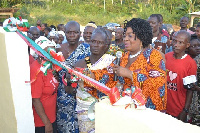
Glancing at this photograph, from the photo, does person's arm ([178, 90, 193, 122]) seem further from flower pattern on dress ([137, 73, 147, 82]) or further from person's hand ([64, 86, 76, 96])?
person's hand ([64, 86, 76, 96])

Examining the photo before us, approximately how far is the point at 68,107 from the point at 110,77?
2.59 feet

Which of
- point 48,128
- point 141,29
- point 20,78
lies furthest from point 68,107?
point 141,29

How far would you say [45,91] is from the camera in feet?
8.14

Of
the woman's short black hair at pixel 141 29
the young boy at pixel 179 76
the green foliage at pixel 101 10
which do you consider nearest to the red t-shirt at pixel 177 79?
the young boy at pixel 179 76

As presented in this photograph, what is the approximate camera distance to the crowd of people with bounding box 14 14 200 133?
2.27 meters

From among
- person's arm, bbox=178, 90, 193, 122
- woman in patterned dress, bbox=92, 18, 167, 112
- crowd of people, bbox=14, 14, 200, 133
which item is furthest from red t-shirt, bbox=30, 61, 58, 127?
person's arm, bbox=178, 90, 193, 122

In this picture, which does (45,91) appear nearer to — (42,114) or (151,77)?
(42,114)

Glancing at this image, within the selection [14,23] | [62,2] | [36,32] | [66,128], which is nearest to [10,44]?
[14,23]

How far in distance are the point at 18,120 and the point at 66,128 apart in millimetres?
943

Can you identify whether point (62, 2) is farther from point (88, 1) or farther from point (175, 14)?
point (175, 14)

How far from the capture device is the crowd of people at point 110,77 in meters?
2.27

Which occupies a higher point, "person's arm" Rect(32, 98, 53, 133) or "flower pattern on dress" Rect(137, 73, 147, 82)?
"flower pattern on dress" Rect(137, 73, 147, 82)

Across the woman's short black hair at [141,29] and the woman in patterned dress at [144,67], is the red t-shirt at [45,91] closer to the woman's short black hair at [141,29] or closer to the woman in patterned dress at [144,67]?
the woman in patterned dress at [144,67]

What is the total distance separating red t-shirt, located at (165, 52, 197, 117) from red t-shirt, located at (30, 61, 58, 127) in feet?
4.84
